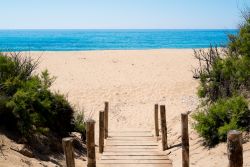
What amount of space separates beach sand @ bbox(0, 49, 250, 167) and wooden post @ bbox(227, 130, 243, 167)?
2.39 metres

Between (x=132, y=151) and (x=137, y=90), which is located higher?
(x=137, y=90)

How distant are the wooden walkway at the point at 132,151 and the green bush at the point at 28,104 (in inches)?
58.4

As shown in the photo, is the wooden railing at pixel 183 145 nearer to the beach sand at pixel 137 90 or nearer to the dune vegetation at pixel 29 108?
the beach sand at pixel 137 90

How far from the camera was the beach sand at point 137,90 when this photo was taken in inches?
414

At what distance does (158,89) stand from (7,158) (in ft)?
44.7

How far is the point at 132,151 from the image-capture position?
34.2 feet

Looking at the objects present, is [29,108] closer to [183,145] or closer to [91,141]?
[91,141]

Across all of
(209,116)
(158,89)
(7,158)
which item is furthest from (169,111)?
(7,158)

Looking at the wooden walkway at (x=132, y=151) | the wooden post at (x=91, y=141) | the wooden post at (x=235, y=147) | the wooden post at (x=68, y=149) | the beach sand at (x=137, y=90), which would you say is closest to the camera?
the wooden post at (x=235, y=147)

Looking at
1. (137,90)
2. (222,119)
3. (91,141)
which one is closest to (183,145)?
(222,119)

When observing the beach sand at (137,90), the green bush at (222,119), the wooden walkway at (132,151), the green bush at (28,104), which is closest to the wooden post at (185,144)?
the beach sand at (137,90)

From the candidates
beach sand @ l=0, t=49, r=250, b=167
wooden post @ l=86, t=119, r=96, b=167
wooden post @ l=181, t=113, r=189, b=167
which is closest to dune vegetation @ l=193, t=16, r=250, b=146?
beach sand @ l=0, t=49, r=250, b=167

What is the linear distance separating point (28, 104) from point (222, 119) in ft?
15.5

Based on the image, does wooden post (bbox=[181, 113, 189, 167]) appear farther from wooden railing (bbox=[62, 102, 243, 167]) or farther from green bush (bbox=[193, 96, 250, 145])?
green bush (bbox=[193, 96, 250, 145])
